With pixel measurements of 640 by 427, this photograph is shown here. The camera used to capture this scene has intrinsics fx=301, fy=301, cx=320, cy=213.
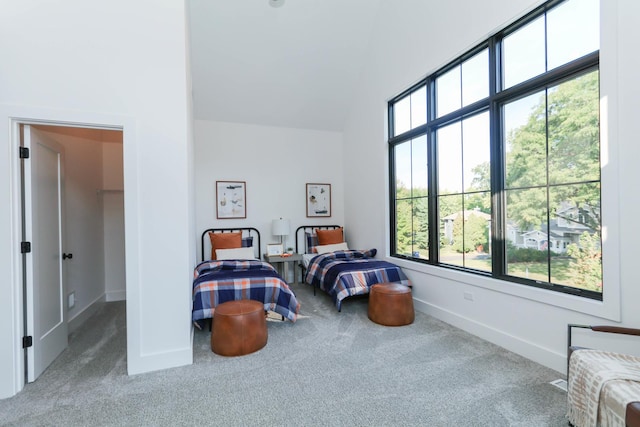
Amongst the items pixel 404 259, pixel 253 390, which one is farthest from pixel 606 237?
pixel 253 390

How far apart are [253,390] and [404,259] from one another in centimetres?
266

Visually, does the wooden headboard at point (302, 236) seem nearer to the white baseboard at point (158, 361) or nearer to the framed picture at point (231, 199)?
the framed picture at point (231, 199)

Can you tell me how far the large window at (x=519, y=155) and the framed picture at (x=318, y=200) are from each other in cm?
211

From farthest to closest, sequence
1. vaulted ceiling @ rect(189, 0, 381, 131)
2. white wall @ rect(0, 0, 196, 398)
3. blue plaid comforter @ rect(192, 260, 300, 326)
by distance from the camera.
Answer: vaulted ceiling @ rect(189, 0, 381, 131), blue plaid comforter @ rect(192, 260, 300, 326), white wall @ rect(0, 0, 196, 398)

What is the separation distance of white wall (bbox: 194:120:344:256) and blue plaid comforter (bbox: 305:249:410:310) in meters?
1.53

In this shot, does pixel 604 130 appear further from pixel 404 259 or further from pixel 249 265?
pixel 249 265

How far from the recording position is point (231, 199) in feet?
17.0

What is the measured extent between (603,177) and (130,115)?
3451mm

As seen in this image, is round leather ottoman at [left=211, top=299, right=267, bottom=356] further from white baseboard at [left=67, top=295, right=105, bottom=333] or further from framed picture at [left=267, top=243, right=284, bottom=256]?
framed picture at [left=267, top=243, right=284, bottom=256]

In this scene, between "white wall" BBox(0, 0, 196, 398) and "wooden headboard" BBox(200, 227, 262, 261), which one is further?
"wooden headboard" BBox(200, 227, 262, 261)

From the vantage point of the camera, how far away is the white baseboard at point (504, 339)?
90.6 inches

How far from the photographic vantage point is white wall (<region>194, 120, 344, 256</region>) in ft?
16.7

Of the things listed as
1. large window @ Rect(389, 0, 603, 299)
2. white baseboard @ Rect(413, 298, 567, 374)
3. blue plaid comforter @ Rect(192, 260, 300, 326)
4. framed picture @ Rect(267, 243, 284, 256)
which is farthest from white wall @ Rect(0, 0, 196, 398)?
large window @ Rect(389, 0, 603, 299)

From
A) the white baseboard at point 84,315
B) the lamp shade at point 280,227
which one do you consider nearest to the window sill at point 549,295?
the lamp shade at point 280,227
